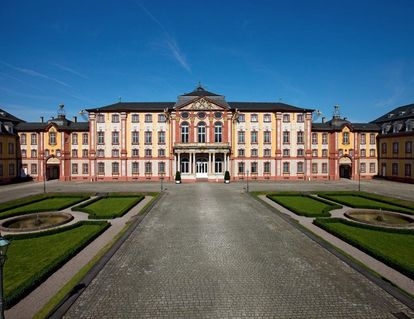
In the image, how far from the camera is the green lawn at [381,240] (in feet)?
37.5

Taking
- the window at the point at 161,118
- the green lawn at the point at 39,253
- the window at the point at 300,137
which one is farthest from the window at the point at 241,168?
the green lawn at the point at 39,253

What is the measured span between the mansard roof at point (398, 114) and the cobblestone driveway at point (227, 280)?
47.8 m

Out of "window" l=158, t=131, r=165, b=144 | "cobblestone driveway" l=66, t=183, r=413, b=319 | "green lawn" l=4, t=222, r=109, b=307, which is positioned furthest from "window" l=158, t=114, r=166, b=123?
"cobblestone driveway" l=66, t=183, r=413, b=319

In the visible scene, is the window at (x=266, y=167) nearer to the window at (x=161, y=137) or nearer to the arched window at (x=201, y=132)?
the arched window at (x=201, y=132)

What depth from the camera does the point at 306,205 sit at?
24.7m

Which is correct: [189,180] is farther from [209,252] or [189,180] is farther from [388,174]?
[388,174]

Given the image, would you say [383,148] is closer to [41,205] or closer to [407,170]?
[407,170]

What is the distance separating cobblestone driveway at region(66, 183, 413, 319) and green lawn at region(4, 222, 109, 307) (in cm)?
218

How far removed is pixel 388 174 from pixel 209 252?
52739 mm

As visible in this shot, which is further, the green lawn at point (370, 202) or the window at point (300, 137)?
the window at point (300, 137)

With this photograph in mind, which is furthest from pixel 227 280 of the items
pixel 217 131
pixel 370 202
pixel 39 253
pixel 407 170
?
pixel 407 170

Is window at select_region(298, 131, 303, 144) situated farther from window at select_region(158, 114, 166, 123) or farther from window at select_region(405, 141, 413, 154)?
window at select_region(158, 114, 166, 123)

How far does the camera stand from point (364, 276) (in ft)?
34.6

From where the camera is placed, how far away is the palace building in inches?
1921
